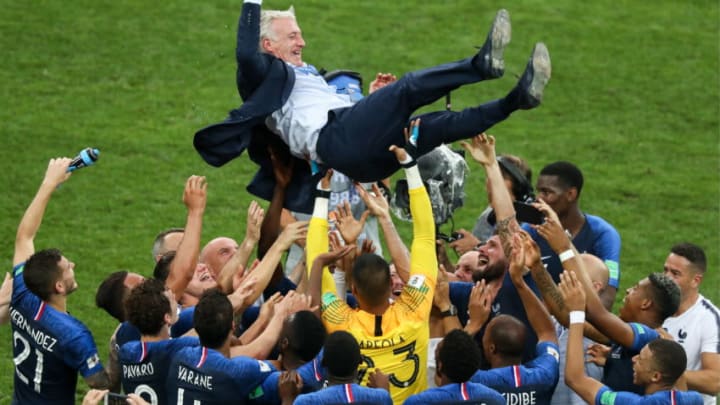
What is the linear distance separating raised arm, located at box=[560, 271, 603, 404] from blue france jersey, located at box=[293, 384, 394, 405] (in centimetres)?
124

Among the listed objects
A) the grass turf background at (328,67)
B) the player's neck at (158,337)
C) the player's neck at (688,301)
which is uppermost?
the player's neck at (158,337)

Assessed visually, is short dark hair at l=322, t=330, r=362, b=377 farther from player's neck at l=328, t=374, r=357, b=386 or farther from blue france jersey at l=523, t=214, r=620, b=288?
blue france jersey at l=523, t=214, r=620, b=288

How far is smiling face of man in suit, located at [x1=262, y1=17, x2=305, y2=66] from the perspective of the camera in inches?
353

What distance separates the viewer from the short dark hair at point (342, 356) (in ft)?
22.0

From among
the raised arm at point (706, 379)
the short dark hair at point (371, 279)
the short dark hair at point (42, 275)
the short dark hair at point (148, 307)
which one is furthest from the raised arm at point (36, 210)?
the raised arm at point (706, 379)

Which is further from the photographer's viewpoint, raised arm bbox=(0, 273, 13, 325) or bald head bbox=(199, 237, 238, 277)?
bald head bbox=(199, 237, 238, 277)

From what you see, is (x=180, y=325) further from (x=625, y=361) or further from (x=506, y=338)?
(x=625, y=361)

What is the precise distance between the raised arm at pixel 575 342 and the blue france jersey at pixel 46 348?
261 centimetres

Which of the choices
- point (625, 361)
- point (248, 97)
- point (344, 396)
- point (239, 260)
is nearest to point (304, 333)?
point (344, 396)

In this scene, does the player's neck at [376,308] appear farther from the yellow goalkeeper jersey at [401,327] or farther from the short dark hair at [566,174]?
the short dark hair at [566,174]

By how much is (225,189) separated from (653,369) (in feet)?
26.6

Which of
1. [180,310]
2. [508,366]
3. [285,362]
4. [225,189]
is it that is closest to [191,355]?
[285,362]

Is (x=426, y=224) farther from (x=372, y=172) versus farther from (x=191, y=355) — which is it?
(x=191, y=355)

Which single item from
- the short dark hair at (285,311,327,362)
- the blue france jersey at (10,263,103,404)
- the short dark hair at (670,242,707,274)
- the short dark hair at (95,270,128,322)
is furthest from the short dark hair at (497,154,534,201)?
the blue france jersey at (10,263,103,404)
